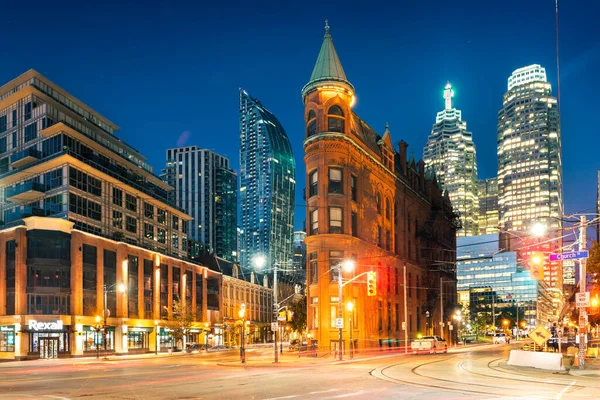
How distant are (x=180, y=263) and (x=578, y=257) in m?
77.0

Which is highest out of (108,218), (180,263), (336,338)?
(108,218)

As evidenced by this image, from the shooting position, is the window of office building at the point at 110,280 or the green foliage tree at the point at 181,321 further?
the green foliage tree at the point at 181,321

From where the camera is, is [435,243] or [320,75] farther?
[435,243]

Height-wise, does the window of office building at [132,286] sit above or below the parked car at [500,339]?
above

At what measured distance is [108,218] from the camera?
8788 cm

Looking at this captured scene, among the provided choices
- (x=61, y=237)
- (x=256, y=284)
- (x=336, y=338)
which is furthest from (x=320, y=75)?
(x=256, y=284)

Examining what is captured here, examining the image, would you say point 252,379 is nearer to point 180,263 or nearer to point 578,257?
point 578,257

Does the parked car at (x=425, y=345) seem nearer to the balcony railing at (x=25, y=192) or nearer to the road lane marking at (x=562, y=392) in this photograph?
the road lane marking at (x=562, y=392)

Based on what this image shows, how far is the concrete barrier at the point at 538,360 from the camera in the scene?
33.5m

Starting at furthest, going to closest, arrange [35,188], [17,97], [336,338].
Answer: [17,97], [35,188], [336,338]

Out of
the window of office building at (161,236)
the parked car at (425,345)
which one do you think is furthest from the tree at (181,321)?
the parked car at (425,345)

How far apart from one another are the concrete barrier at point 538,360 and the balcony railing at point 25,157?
6787cm

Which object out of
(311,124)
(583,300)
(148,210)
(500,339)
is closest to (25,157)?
(148,210)

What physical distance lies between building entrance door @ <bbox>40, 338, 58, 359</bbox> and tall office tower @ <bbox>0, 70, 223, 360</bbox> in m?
0.11
